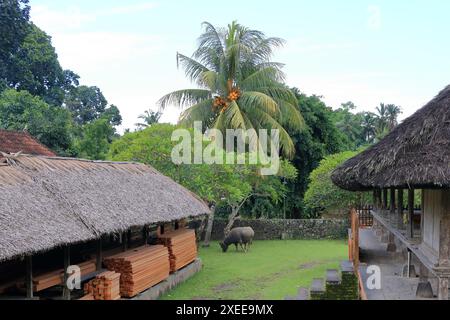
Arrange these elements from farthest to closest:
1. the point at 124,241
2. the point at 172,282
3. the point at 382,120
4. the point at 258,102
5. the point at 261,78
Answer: the point at 382,120 < the point at 261,78 < the point at 258,102 < the point at 172,282 < the point at 124,241

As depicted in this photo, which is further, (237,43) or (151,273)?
(237,43)

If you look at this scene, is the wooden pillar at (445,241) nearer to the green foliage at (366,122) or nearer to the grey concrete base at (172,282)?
the grey concrete base at (172,282)

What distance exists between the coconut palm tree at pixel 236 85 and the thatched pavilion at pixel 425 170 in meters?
14.6

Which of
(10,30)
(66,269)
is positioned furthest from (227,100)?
(10,30)

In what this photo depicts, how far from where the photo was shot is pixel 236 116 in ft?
80.1

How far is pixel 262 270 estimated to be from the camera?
60.2ft

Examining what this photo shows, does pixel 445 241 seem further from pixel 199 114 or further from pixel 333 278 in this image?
pixel 199 114

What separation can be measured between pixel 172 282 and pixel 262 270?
3.88 metres

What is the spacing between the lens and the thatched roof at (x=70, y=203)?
939cm

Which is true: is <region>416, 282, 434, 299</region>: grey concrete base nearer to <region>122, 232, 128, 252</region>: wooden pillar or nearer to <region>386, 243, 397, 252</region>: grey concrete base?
<region>386, 243, 397, 252</region>: grey concrete base

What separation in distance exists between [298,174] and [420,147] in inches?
828

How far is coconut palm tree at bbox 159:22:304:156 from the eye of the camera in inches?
1006
